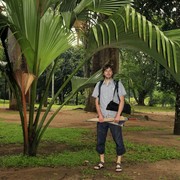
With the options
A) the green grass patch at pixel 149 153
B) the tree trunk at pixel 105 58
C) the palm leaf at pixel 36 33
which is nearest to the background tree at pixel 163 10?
the green grass patch at pixel 149 153

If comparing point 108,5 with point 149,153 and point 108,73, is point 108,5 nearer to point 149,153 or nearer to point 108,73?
point 108,73

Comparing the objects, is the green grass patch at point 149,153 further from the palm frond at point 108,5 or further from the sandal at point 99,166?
the palm frond at point 108,5

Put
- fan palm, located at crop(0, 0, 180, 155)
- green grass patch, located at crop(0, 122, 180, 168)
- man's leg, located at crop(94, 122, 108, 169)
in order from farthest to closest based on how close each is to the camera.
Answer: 1. green grass patch, located at crop(0, 122, 180, 168)
2. man's leg, located at crop(94, 122, 108, 169)
3. fan palm, located at crop(0, 0, 180, 155)

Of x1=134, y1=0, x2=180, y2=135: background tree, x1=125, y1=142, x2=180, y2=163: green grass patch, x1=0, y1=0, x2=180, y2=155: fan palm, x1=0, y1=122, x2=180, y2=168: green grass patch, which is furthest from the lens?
x1=134, y1=0, x2=180, y2=135: background tree

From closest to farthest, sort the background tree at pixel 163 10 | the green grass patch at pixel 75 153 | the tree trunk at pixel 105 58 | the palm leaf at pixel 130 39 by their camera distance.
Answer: the palm leaf at pixel 130 39, the green grass patch at pixel 75 153, the background tree at pixel 163 10, the tree trunk at pixel 105 58

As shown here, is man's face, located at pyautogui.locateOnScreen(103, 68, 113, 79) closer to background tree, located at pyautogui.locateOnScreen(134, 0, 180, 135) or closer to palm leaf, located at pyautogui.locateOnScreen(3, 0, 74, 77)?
palm leaf, located at pyautogui.locateOnScreen(3, 0, 74, 77)

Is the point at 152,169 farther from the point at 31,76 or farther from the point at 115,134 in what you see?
the point at 31,76

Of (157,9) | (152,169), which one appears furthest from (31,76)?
(157,9)

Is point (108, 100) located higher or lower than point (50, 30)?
lower

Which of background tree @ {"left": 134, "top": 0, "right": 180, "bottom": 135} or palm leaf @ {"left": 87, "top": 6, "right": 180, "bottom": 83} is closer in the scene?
palm leaf @ {"left": 87, "top": 6, "right": 180, "bottom": 83}

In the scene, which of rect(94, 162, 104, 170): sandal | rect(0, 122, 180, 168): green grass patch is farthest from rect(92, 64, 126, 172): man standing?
rect(0, 122, 180, 168): green grass patch

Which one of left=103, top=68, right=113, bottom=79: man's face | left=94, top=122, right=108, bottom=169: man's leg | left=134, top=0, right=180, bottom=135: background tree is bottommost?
left=94, top=122, right=108, bottom=169: man's leg

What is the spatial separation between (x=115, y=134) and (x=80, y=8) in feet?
6.37

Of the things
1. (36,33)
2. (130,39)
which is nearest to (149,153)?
(130,39)
